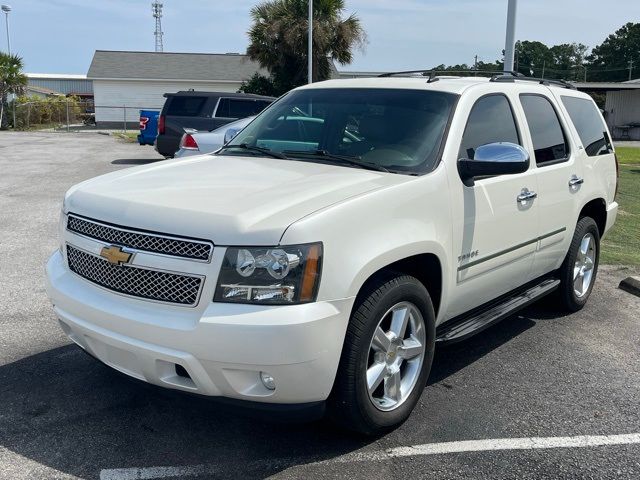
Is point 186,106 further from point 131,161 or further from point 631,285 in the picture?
point 631,285

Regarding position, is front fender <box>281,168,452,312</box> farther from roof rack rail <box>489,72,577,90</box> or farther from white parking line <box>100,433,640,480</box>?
roof rack rail <box>489,72,577,90</box>

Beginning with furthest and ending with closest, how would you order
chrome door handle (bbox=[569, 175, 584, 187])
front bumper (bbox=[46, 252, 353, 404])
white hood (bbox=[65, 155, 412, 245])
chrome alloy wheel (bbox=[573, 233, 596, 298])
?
chrome alloy wheel (bbox=[573, 233, 596, 298]) < chrome door handle (bbox=[569, 175, 584, 187]) < white hood (bbox=[65, 155, 412, 245]) < front bumper (bbox=[46, 252, 353, 404])

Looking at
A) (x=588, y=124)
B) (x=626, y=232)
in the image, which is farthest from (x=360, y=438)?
(x=626, y=232)

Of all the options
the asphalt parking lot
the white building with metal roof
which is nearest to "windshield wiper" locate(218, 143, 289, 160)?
the asphalt parking lot

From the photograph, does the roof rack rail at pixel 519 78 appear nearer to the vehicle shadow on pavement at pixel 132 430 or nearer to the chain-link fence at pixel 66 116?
the vehicle shadow on pavement at pixel 132 430

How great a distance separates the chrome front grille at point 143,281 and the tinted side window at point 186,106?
13.1 metres

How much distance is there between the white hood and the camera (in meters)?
3.17

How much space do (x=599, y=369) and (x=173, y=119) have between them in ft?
42.6

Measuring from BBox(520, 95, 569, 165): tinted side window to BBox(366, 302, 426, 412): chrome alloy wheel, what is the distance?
1.96 m

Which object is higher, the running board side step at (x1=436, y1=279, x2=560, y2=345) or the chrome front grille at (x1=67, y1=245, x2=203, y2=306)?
the chrome front grille at (x1=67, y1=245, x2=203, y2=306)

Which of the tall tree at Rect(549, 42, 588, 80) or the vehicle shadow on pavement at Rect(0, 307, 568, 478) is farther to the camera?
the tall tree at Rect(549, 42, 588, 80)

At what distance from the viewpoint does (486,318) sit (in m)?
4.60

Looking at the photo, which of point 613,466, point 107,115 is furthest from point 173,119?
point 107,115

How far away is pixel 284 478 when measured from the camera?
331cm
